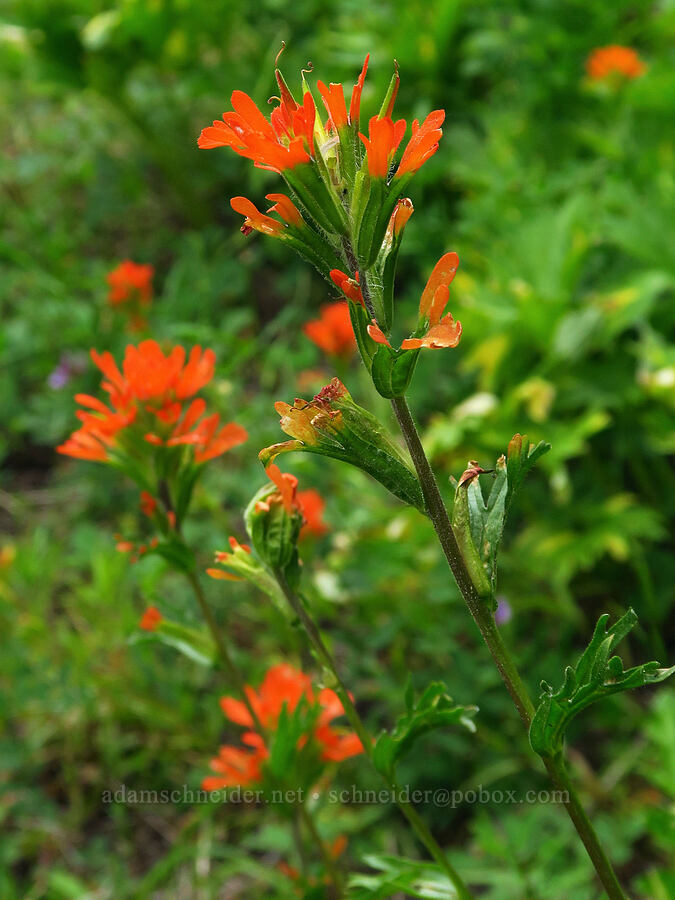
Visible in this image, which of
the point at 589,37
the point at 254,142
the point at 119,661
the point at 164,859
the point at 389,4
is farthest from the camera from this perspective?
the point at 389,4

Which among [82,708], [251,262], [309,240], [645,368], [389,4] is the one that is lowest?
[82,708]

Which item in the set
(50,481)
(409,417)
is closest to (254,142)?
(409,417)

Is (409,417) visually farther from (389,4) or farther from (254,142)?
(389,4)

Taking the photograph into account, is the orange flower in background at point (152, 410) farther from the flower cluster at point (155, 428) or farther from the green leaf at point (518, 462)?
the green leaf at point (518, 462)

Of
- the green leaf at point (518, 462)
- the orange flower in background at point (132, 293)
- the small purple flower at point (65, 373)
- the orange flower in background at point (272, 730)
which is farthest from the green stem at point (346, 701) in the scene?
the small purple flower at point (65, 373)

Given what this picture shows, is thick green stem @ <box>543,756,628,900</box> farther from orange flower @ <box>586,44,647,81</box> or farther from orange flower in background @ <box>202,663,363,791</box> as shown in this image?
orange flower @ <box>586,44,647,81</box>

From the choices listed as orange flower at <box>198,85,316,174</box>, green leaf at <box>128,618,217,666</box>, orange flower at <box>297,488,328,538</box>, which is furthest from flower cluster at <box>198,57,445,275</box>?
orange flower at <box>297,488,328,538</box>
